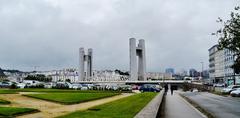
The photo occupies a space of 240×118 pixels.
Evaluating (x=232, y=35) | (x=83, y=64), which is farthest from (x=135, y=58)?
(x=232, y=35)

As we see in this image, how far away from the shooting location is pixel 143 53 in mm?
153625

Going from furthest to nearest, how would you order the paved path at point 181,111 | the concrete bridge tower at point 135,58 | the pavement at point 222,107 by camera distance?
the concrete bridge tower at point 135,58 → the pavement at point 222,107 → the paved path at point 181,111

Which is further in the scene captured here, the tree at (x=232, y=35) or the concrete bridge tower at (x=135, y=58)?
the concrete bridge tower at (x=135, y=58)

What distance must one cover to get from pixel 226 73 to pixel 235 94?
126437mm

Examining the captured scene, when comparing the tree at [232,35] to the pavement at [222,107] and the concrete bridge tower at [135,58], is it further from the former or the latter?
the concrete bridge tower at [135,58]

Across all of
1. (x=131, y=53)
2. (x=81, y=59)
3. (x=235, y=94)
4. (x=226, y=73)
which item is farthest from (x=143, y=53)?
(x=235, y=94)

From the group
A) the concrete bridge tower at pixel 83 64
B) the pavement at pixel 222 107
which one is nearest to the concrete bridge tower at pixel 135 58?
the concrete bridge tower at pixel 83 64

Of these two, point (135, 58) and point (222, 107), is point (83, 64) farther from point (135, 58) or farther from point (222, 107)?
point (222, 107)

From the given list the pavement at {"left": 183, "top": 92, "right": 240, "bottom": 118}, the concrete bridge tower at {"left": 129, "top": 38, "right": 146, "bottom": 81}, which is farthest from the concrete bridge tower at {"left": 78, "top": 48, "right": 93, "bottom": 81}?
the pavement at {"left": 183, "top": 92, "right": 240, "bottom": 118}

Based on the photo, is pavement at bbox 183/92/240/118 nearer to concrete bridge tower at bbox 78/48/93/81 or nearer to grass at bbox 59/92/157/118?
grass at bbox 59/92/157/118

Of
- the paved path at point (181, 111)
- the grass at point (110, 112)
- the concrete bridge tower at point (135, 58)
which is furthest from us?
the concrete bridge tower at point (135, 58)

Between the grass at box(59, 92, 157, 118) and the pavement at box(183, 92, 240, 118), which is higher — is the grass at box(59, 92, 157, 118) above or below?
above

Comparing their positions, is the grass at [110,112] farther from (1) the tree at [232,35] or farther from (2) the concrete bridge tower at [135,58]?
(2) the concrete bridge tower at [135,58]

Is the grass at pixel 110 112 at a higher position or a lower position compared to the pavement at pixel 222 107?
higher
